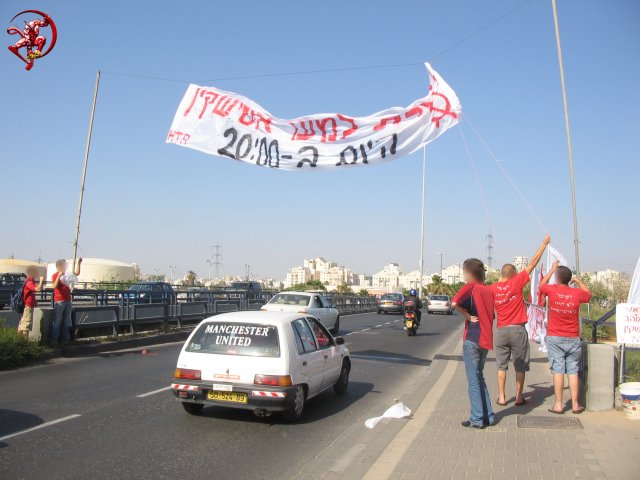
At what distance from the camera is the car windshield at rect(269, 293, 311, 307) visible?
20.7 m

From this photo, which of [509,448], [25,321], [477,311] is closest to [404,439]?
[509,448]

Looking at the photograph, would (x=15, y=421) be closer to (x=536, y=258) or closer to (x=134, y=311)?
(x=536, y=258)

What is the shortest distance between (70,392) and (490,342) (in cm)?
648

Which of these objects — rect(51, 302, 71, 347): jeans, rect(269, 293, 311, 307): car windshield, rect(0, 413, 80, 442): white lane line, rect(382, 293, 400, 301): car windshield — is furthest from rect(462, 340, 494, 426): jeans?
rect(382, 293, 400, 301): car windshield

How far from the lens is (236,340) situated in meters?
7.93

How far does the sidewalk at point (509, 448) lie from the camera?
539 cm

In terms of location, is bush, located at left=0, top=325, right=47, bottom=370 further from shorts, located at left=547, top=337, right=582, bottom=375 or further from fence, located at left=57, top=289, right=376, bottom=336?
shorts, located at left=547, top=337, right=582, bottom=375

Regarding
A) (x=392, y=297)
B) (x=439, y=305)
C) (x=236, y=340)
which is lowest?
(x=236, y=340)

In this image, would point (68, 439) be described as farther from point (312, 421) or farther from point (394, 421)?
point (394, 421)

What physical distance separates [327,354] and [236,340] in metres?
1.77

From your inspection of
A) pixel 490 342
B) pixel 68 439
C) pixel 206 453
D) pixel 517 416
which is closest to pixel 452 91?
pixel 490 342

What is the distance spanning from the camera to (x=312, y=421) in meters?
8.08

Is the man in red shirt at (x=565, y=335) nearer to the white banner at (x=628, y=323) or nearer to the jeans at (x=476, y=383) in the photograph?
the white banner at (x=628, y=323)

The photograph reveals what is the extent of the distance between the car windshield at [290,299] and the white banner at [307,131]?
37.1 feet
